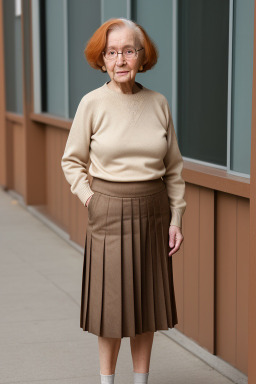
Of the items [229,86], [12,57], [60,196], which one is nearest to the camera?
[229,86]

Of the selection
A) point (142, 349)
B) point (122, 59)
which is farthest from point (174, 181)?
point (142, 349)

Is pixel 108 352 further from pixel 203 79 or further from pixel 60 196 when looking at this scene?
pixel 60 196

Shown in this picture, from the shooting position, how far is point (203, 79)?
5898mm

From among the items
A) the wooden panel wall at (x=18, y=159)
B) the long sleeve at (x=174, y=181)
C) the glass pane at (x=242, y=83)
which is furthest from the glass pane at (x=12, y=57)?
the long sleeve at (x=174, y=181)

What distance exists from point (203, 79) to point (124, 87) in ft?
6.07

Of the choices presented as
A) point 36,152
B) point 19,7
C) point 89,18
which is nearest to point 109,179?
point 89,18

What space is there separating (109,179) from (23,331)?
245 centimetres

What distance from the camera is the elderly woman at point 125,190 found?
4070mm

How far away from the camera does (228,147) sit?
544cm

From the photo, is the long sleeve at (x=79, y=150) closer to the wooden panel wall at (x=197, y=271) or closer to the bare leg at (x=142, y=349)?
the bare leg at (x=142, y=349)

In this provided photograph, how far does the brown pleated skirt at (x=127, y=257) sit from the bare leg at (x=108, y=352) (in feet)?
0.33

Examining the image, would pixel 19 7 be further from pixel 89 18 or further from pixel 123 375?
pixel 123 375

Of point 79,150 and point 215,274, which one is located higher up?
point 79,150

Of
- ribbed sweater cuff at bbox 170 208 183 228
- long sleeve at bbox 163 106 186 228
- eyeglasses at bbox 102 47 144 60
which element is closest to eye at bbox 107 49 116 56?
eyeglasses at bbox 102 47 144 60
